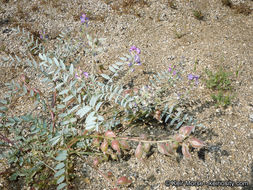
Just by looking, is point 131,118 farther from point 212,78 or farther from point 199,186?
point 212,78

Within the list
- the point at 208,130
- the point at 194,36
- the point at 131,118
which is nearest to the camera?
the point at 131,118

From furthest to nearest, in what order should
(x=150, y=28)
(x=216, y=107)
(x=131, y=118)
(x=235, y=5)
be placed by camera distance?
(x=235, y=5) < (x=150, y=28) < (x=216, y=107) < (x=131, y=118)

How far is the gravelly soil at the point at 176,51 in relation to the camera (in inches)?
76.3

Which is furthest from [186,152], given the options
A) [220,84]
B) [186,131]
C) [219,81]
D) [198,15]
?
[198,15]

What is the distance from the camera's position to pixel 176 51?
10.2ft

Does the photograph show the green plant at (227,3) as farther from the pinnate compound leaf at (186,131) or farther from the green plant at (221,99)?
the pinnate compound leaf at (186,131)

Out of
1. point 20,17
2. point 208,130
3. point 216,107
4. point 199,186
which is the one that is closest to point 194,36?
point 216,107

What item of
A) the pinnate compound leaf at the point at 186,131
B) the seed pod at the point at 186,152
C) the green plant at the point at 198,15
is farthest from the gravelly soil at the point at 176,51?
the pinnate compound leaf at the point at 186,131

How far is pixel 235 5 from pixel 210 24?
748 mm

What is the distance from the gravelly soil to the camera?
76.3 inches

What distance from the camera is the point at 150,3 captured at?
399cm

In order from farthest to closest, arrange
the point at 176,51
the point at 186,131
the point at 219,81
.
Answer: the point at 176,51, the point at 219,81, the point at 186,131

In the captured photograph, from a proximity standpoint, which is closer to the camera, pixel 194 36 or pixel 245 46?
pixel 245 46

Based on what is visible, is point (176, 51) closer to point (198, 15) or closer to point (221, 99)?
point (198, 15)
